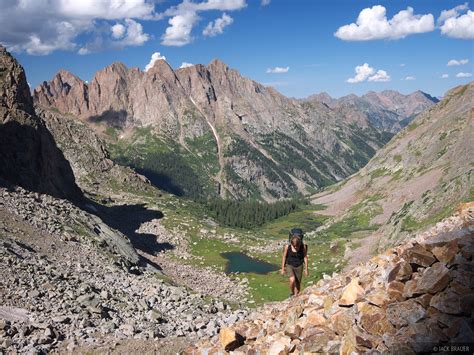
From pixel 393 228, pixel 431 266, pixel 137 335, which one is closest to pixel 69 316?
pixel 137 335

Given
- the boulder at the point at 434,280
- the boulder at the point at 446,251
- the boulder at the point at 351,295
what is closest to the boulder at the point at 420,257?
the boulder at the point at 446,251

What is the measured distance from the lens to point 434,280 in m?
15.1

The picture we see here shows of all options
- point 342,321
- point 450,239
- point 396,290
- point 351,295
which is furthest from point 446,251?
point 342,321

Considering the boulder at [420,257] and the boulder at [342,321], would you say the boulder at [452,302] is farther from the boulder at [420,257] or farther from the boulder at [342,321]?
the boulder at [342,321]

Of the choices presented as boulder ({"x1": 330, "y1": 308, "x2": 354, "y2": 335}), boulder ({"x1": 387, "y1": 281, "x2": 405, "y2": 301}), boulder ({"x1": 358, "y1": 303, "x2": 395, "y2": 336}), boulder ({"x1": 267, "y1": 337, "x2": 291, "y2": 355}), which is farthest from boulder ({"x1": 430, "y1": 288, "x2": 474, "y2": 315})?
boulder ({"x1": 267, "y1": 337, "x2": 291, "y2": 355})

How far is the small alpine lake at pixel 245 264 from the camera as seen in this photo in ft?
437

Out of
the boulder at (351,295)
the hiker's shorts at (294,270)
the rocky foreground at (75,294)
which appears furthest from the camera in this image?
the rocky foreground at (75,294)

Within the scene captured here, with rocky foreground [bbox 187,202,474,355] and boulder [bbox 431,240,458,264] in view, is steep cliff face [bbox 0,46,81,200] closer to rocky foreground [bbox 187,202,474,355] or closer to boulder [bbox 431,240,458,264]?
rocky foreground [bbox 187,202,474,355]

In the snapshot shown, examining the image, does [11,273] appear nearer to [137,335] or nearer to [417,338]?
[137,335]

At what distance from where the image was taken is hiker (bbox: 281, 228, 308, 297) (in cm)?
2517

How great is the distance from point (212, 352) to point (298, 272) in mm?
7241

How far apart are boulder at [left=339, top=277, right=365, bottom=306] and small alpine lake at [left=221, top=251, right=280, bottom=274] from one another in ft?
363

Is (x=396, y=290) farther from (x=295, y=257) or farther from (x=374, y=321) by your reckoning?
(x=295, y=257)

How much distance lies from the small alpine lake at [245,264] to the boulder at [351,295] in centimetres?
11051
